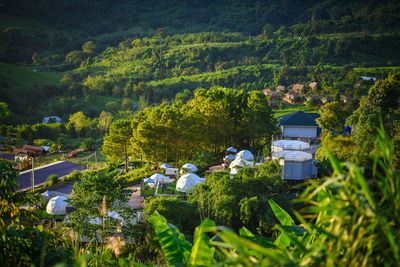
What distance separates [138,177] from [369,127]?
12107 millimetres

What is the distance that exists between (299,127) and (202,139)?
1008 cm

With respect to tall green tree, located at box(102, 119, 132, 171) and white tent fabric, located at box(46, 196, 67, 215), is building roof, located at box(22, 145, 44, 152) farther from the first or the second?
white tent fabric, located at box(46, 196, 67, 215)

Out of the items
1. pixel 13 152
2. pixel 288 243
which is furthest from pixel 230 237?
pixel 13 152

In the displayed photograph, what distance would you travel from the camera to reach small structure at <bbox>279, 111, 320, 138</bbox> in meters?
25.3

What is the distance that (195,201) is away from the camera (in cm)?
Result: 1038

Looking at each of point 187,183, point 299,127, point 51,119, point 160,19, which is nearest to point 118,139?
point 187,183

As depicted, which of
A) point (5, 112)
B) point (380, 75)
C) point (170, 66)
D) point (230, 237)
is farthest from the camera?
point (170, 66)

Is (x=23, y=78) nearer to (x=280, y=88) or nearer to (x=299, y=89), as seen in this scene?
(x=280, y=88)

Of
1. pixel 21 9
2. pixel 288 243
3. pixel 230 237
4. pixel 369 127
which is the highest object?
pixel 21 9

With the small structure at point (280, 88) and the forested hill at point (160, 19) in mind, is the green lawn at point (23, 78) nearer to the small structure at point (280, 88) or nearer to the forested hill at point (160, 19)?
the forested hill at point (160, 19)

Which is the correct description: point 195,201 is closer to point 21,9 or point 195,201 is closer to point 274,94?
point 274,94

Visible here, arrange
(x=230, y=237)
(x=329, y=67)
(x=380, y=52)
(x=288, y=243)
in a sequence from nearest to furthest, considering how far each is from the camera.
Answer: (x=230, y=237)
(x=288, y=243)
(x=329, y=67)
(x=380, y=52)

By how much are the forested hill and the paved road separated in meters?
74.0

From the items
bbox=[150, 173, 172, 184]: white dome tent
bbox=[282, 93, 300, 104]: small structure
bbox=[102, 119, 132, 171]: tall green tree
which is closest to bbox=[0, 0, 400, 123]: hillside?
bbox=[282, 93, 300, 104]: small structure
